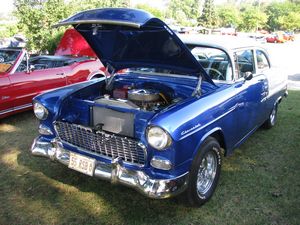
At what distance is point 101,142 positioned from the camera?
3021 mm

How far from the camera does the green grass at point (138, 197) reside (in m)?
3.00

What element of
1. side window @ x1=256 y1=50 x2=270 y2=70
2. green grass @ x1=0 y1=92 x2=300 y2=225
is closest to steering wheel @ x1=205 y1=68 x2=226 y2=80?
side window @ x1=256 y1=50 x2=270 y2=70

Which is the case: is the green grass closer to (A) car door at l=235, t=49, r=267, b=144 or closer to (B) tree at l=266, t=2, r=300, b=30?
(A) car door at l=235, t=49, r=267, b=144

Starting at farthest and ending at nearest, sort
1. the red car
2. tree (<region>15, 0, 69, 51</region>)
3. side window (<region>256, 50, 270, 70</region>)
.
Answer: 1. tree (<region>15, 0, 69, 51</region>)
2. the red car
3. side window (<region>256, 50, 270, 70</region>)

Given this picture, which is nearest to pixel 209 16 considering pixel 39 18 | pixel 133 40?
pixel 39 18

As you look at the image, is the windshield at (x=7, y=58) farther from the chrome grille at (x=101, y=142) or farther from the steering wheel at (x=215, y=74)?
the steering wheel at (x=215, y=74)

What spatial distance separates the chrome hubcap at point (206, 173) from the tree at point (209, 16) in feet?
239

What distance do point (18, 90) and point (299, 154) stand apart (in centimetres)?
466

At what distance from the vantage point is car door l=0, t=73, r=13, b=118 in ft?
17.9

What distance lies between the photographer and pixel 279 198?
11.0 feet

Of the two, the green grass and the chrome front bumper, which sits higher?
the chrome front bumper

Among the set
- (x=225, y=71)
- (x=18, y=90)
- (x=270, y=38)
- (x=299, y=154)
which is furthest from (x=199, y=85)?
(x=270, y=38)

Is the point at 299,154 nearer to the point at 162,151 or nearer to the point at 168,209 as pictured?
the point at 168,209

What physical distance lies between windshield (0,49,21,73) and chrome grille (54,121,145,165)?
3.06m
